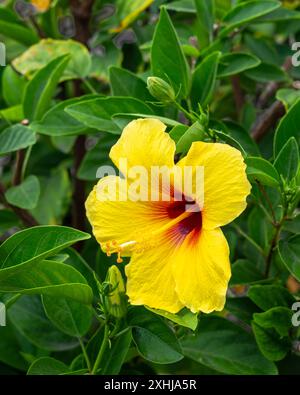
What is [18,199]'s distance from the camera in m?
1.27

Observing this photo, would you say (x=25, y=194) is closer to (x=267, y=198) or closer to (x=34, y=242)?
(x=34, y=242)

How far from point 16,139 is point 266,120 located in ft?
1.81

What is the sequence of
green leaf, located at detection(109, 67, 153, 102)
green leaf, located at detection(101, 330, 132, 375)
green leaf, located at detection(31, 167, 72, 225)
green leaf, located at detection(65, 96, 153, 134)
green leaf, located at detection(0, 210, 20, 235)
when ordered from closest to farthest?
green leaf, located at detection(101, 330, 132, 375) < green leaf, located at detection(65, 96, 153, 134) < green leaf, located at detection(109, 67, 153, 102) < green leaf, located at detection(0, 210, 20, 235) < green leaf, located at detection(31, 167, 72, 225)

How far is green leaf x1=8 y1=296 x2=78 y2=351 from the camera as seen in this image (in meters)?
1.25

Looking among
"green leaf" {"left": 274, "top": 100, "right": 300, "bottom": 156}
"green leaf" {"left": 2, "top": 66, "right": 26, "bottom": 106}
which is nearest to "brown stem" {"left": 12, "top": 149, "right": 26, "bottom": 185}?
"green leaf" {"left": 2, "top": 66, "right": 26, "bottom": 106}

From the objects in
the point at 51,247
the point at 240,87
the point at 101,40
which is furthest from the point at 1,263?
the point at 240,87

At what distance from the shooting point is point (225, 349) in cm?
116

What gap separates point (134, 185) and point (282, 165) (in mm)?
224

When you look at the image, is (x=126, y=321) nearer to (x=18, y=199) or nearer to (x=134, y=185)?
(x=134, y=185)

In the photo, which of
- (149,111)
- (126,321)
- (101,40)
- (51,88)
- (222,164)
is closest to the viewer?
(222,164)

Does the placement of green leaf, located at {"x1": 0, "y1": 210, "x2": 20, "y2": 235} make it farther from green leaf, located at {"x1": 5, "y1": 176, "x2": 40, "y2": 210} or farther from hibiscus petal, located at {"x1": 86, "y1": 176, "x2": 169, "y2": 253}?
hibiscus petal, located at {"x1": 86, "y1": 176, "x2": 169, "y2": 253}

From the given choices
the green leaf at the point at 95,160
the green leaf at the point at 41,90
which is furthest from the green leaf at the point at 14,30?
the green leaf at the point at 95,160

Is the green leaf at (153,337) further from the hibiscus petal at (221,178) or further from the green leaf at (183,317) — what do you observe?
the hibiscus petal at (221,178)

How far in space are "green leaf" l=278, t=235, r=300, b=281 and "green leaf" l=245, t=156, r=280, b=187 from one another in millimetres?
121
